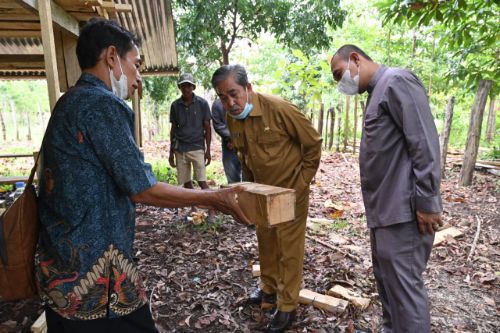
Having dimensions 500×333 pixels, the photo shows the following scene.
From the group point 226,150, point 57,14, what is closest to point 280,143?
point 57,14

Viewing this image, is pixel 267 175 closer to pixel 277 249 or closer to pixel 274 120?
pixel 274 120

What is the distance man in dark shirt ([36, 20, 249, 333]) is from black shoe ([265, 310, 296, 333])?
1640 millimetres

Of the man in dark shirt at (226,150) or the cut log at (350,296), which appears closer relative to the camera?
the cut log at (350,296)

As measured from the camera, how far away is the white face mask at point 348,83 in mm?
2641

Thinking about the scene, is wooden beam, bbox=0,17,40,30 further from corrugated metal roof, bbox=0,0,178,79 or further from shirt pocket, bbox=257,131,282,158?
shirt pocket, bbox=257,131,282,158

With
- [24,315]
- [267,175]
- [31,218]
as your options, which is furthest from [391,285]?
[24,315]

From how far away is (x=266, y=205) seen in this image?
1639mm

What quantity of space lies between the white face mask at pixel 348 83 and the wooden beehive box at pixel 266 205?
4.23 ft

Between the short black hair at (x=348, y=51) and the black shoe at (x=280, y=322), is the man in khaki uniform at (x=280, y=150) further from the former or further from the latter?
the short black hair at (x=348, y=51)

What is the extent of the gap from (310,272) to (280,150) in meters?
1.87

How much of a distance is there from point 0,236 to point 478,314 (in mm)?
3867

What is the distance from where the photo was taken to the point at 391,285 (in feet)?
7.50

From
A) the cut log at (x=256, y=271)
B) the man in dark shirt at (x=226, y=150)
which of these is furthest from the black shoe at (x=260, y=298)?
the man in dark shirt at (x=226, y=150)

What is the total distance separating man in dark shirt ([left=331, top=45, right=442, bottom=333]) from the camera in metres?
2.14
